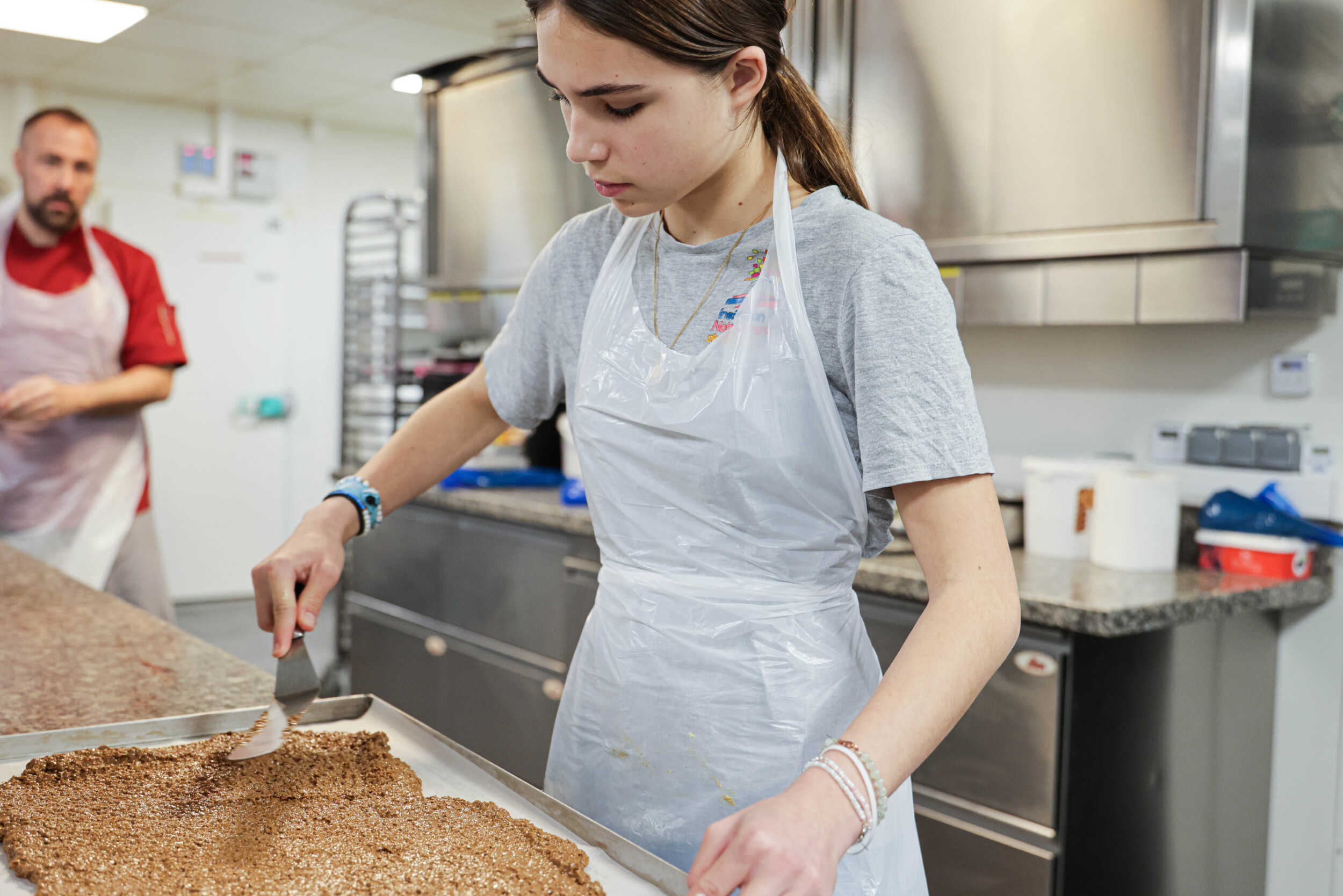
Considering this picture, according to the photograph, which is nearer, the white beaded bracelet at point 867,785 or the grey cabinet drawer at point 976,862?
the white beaded bracelet at point 867,785

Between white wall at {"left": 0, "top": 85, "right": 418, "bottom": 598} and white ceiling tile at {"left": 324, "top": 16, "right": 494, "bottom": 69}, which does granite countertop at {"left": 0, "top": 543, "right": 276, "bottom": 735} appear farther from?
white wall at {"left": 0, "top": 85, "right": 418, "bottom": 598}

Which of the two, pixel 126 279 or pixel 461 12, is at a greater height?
pixel 461 12

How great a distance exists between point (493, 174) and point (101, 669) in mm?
2412

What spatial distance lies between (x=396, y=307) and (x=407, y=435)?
2.89 m

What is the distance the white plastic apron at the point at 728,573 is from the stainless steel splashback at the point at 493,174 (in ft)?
7.22

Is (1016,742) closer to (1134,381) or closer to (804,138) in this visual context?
(1134,381)

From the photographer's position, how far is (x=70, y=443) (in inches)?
101

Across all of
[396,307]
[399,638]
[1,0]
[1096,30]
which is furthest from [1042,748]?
[1,0]

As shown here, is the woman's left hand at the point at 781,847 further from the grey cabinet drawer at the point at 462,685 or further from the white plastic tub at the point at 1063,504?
the grey cabinet drawer at the point at 462,685

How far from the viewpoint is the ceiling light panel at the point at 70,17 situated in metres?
4.03

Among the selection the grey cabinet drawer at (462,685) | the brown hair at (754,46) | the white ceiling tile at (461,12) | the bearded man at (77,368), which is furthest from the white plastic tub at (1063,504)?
the white ceiling tile at (461,12)

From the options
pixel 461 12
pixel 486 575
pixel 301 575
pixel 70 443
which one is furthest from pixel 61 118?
pixel 301 575

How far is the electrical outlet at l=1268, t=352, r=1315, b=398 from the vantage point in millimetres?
2096

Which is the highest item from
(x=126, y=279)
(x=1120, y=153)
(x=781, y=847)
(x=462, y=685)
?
(x=1120, y=153)
